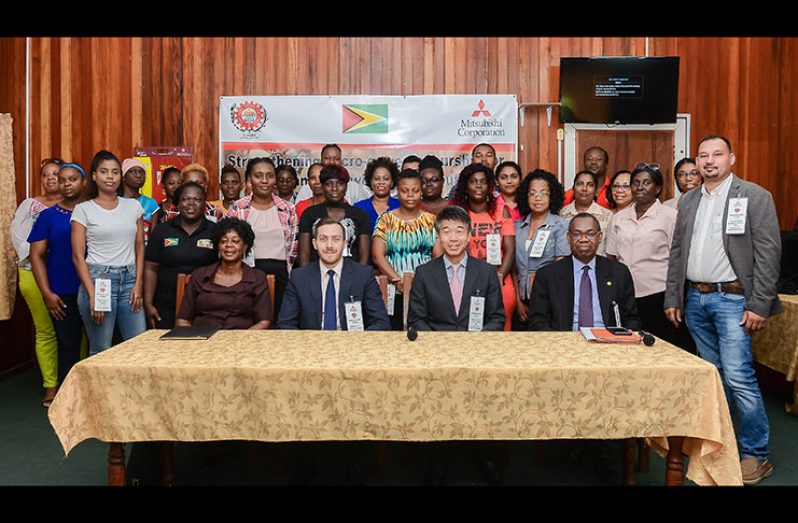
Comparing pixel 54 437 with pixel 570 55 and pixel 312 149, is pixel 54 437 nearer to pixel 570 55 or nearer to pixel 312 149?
pixel 312 149


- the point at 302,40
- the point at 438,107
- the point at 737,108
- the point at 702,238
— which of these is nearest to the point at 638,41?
the point at 737,108

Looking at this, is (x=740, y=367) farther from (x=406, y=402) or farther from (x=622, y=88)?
(x=622, y=88)

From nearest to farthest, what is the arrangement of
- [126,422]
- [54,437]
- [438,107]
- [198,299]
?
[126,422]
[198,299]
[54,437]
[438,107]

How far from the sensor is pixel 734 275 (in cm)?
288

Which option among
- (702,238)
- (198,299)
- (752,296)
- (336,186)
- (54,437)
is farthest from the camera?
(336,186)

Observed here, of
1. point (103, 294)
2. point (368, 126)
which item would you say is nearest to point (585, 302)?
point (103, 294)

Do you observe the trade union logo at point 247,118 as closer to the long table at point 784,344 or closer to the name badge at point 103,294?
the name badge at point 103,294

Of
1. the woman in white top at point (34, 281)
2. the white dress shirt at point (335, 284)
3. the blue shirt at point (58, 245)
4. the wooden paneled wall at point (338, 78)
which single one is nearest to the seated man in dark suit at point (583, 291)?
the white dress shirt at point (335, 284)

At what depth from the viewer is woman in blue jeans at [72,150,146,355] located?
12.3 feet

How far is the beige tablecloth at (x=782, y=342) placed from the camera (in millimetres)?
3762

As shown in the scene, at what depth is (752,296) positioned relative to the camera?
110 inches

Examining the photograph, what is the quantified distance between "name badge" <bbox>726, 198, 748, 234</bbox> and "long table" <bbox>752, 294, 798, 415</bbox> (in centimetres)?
132

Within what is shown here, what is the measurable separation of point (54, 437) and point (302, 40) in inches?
160

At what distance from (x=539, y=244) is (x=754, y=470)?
5.25 feet
